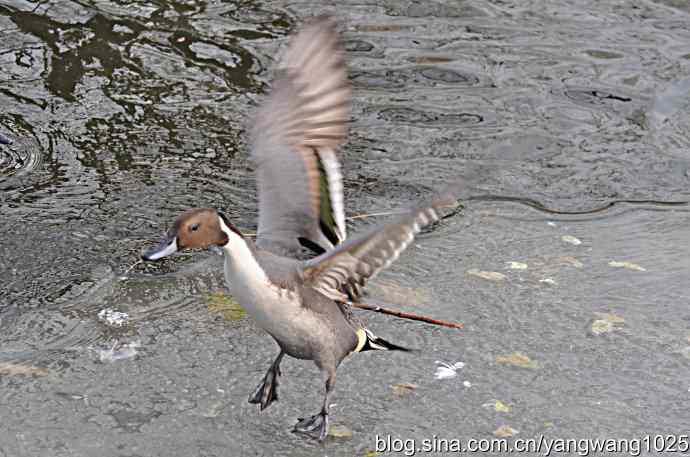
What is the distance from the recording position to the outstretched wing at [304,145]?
162 inches

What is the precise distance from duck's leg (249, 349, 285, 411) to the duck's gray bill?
2.18 feet

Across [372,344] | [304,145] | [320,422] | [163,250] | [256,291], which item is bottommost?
[320,422]

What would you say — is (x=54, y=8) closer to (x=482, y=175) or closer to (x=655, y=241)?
(x=655, y=241)

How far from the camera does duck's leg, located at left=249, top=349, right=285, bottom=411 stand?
13.1ft

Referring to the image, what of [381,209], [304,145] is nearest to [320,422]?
[304,145]

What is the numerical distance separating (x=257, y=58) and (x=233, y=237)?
4066 mm

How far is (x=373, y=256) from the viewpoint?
3568 millimetres

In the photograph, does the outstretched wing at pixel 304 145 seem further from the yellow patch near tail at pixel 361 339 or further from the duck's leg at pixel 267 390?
the duck's leg at pixel 267 390

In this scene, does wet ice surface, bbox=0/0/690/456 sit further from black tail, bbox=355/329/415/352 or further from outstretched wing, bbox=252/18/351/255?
outstretched wing, bbox=252/18/351/255

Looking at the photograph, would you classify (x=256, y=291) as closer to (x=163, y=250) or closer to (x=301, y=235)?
(x=163, y=250)

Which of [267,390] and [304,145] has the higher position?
[304,145]

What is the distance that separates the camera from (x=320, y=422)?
3916mm

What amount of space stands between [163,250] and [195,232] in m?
0.12

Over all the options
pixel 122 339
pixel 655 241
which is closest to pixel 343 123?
pixel 122 339
